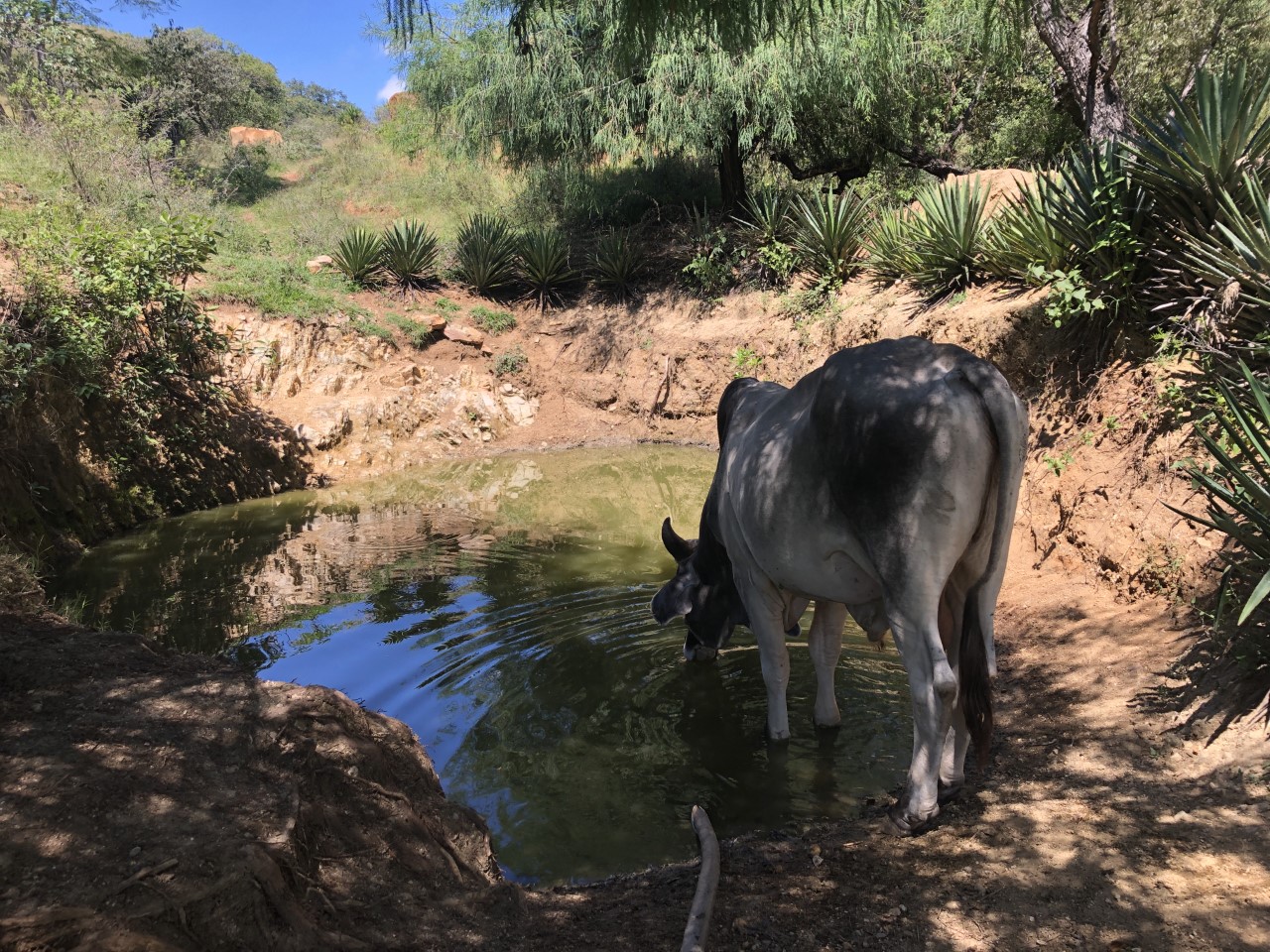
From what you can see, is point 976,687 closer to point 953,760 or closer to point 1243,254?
point 953,760

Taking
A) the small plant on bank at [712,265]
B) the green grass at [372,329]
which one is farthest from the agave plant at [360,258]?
the small plant on bank at [712,265]

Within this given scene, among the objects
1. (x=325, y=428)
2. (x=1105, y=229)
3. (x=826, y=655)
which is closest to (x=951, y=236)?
(x=1105, y=229)

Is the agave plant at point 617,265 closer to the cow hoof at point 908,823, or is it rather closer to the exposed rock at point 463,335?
the exposed rock at point 463,335

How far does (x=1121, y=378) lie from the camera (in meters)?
7.25

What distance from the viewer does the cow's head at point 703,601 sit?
5.67 meters

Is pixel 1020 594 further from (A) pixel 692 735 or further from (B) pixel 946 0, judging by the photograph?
(B) pixel 946 0

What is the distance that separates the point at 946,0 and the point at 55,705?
1752cm

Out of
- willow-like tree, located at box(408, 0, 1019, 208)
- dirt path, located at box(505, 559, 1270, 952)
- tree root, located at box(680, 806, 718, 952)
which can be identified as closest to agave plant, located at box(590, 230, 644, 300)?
willow-like tree, located at box(408, 0, 1019, 208)

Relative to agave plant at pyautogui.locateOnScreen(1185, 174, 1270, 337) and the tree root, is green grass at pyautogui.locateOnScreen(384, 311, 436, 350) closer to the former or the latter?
agave plant at pyautogui.locateOnScreen(1185, 174, 1270, 337)

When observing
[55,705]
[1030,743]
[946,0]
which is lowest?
[1030,743]

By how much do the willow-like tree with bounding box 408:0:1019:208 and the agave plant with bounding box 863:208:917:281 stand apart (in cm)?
330

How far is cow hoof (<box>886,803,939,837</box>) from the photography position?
377 cm

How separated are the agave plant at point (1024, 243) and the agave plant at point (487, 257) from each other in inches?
409

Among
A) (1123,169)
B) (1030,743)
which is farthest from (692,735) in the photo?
(1123,169)
